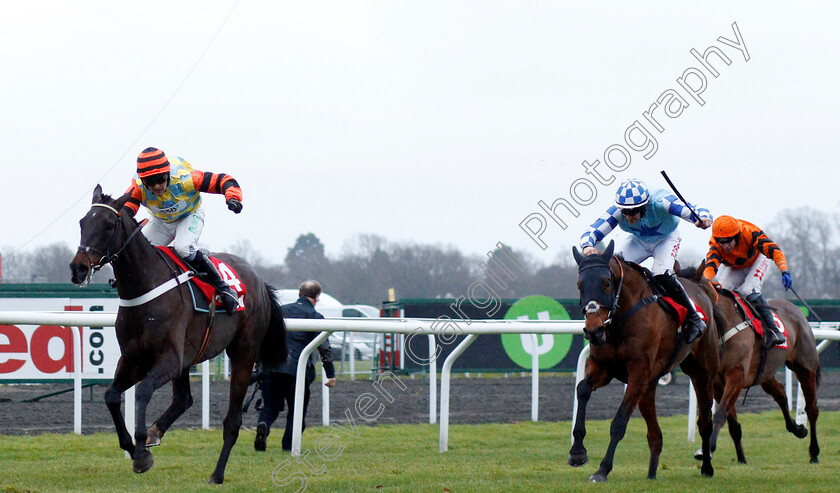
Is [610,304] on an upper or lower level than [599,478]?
upper

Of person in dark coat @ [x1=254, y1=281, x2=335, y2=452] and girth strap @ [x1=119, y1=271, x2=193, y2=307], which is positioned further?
person in dark coat @ [x1=254, y1=281, x2=335, y2=452]

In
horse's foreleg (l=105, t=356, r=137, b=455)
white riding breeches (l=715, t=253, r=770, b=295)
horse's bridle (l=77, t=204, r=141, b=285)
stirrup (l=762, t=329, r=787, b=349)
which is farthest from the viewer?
white riding breeches (l=715, t=253, r=770, b=295)

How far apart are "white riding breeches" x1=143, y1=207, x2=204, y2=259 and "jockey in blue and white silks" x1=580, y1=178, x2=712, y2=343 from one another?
2658mm

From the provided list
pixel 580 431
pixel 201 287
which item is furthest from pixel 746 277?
pixel 201 287

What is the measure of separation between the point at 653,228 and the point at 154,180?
3629 millimetres

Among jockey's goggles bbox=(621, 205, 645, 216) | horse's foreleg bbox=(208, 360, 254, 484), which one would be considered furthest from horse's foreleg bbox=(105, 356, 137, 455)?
jockey's goggles bbox=(621, 205, 645, 216)

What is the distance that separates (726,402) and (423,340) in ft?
28.6

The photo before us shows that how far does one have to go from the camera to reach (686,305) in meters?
6.95

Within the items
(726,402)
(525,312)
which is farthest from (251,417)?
(525,312)

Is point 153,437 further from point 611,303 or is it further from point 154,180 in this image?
point 611,303

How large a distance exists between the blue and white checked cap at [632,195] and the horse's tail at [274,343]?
267cm

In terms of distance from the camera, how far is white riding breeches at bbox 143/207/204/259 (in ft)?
21.0

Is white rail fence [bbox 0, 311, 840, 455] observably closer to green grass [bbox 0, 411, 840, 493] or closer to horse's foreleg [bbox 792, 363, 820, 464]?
green grass [bbox 0, 411, 840, 493]

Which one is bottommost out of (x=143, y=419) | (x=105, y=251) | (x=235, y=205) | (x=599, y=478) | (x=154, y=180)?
(x=599, y=478)
